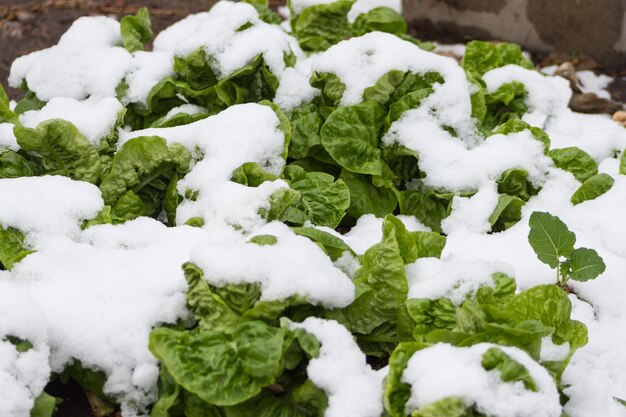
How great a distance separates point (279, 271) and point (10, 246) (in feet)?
2.94

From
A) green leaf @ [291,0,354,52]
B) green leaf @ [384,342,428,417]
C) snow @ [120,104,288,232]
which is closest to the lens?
green leaf @ [384,342,428,417]

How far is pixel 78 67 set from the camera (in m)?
3.16

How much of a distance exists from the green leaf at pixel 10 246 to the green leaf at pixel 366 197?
112 centimetres

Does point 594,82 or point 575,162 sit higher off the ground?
point 575,162

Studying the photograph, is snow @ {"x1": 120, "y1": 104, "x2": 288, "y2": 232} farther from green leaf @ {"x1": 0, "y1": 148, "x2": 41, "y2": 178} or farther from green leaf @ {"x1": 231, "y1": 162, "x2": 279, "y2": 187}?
green leaf @ {"x1": 0, "y1": 148, "x2": 41, "y2": 178}

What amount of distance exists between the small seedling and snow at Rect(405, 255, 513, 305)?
0.13m

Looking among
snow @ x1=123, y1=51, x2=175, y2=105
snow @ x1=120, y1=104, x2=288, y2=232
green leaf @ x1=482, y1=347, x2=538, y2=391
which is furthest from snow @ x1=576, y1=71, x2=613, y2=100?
green leaf @ x1=482, y1=347, x2=538, y2=391

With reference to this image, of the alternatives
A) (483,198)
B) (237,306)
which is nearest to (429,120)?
(483,198)

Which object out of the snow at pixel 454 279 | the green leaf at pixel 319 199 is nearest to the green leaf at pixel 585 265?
Result: the snow at pixel 454 279

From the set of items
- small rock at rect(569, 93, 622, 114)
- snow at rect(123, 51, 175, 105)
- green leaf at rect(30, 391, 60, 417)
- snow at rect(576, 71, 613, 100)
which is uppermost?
snow at rect(123, 51, 175, 105)

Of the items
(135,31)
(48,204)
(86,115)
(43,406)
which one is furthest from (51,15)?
(43,406)

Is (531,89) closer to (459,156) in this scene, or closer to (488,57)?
(488,57)

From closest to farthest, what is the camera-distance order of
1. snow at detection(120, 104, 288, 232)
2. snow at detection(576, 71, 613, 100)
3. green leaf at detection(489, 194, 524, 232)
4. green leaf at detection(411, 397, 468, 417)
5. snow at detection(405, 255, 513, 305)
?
green leaf at detection(411, 397, 468, 417)
snow at detection(405, 255, 513, 305)
snow at detection(120, 104, 288, 232)
green leaf at detection(489, 194, 524, 232)
snow at detection(576, 71, 613, 100)

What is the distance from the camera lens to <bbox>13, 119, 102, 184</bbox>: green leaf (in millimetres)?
2471
